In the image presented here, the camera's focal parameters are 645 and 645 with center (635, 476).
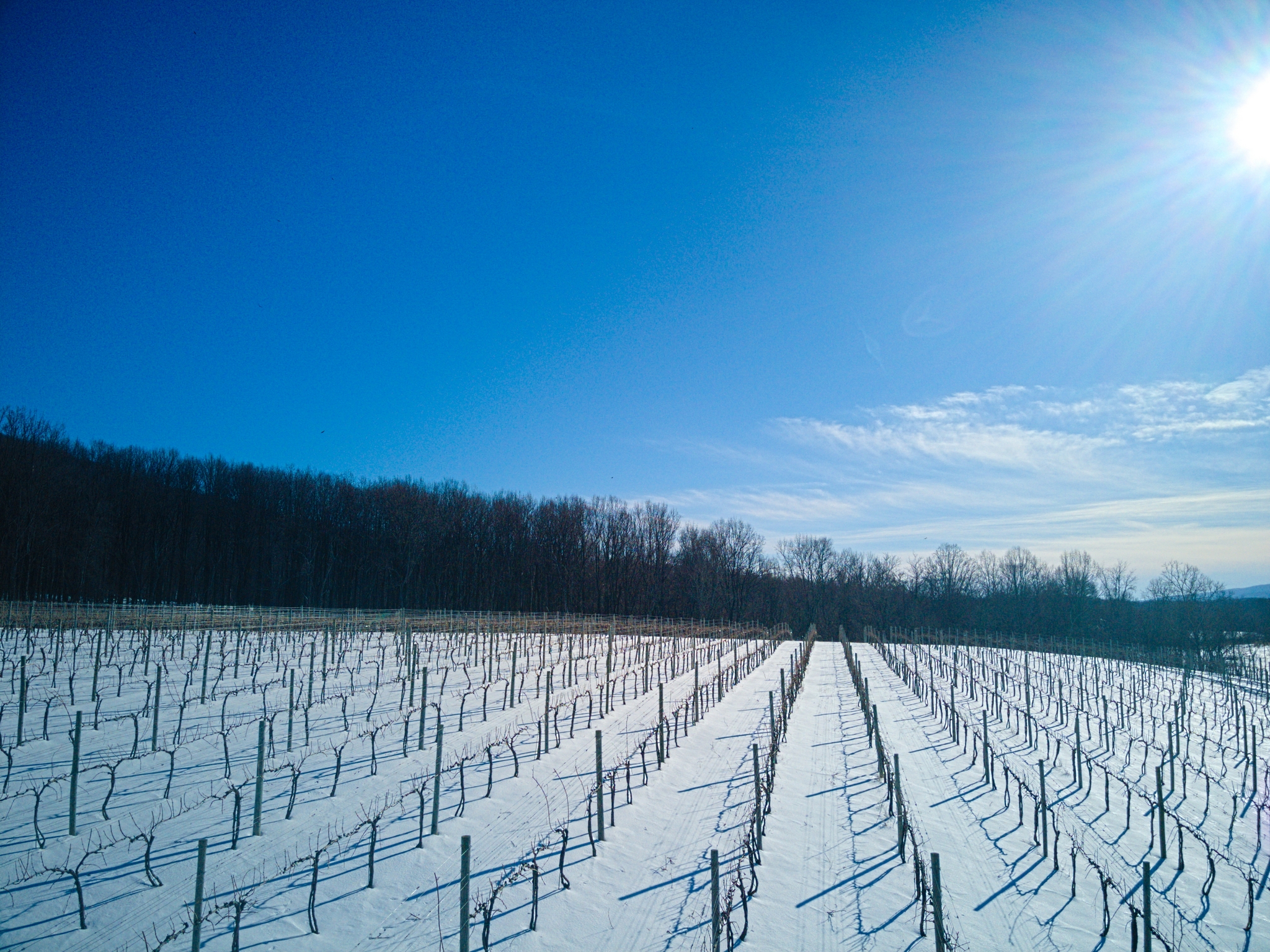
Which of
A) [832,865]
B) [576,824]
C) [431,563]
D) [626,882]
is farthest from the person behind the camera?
[431,563]

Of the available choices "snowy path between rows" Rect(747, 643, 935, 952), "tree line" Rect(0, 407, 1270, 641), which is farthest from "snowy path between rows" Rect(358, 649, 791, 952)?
"tree line" Rect(0, 407, 1270, 641)

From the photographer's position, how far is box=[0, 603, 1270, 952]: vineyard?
6461mm

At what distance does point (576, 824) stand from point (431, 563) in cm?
5506

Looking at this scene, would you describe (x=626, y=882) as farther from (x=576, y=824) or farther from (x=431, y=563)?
(x=431, y=563)

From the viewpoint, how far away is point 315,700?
14.8 meters

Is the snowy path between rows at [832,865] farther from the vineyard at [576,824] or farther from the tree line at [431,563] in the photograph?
the tree line at [431,563]

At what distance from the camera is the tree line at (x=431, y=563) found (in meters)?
42.6

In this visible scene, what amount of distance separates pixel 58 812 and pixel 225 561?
5162 centimetres

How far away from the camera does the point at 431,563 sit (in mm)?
60781

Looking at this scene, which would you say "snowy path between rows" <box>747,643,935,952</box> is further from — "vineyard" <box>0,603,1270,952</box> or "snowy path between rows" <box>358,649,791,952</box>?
"snowy path between rows" <box>358,649,791,952</box>

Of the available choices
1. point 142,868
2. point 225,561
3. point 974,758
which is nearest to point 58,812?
point 142,868

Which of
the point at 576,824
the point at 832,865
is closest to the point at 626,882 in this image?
the point at 576,824

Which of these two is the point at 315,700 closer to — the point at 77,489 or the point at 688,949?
the point at 688,949

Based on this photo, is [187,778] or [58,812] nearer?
[58,812]
